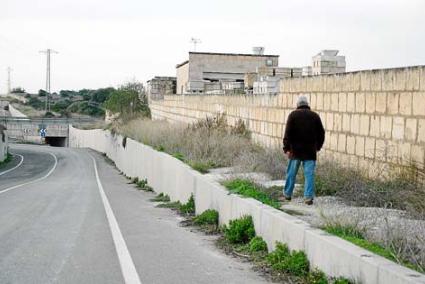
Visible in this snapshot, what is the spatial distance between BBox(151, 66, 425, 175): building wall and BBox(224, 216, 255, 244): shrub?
268 cm

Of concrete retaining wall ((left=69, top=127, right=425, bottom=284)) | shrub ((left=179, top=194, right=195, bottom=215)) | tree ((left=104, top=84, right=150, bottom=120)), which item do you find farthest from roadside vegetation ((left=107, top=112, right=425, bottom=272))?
tree ((left=104, top=84, right=150, bottom=120))

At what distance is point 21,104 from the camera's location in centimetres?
15175

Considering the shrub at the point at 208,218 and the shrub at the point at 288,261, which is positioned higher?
the shrub at the point at 288,261

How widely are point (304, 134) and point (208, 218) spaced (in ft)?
8.82

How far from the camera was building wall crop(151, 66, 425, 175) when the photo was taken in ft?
33.7

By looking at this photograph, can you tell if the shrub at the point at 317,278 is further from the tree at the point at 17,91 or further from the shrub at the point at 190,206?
the tree at the point at 17,91

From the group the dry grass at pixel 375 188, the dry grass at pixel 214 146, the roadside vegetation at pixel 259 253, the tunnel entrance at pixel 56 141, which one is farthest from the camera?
the tunnel entrance at pixel 56 141

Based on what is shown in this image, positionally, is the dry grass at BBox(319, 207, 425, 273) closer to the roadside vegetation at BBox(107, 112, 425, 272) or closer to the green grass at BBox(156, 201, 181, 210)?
the roadside vegetation at BBox(107, 112, 425, 272)

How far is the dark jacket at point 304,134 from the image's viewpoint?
35.6ft

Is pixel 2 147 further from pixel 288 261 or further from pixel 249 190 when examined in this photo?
pixel 288 261

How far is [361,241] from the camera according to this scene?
7055 millimetres

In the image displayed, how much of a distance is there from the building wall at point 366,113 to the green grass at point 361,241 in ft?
9.31

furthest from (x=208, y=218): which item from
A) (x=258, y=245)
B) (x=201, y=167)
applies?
(x=201, y=167)

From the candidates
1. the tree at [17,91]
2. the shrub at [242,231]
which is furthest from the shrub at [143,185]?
the tree at [17,91]
